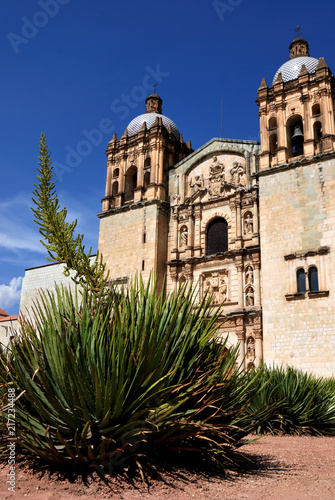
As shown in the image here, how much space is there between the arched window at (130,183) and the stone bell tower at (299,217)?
6.12m

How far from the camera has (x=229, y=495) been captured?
3561 mm

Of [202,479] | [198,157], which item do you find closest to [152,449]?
[202,479]

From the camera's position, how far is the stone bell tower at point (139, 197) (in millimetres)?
18547

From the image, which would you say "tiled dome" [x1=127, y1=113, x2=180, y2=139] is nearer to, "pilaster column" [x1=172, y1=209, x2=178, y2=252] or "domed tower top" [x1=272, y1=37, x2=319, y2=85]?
"pilaster column" [x1=172, y1=209, x2=178, y2=252]

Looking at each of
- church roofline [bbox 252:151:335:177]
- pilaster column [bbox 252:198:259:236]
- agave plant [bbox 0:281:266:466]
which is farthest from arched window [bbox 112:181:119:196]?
agave plant [bbox 0:281:266:466]

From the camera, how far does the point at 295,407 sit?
8.32 metres

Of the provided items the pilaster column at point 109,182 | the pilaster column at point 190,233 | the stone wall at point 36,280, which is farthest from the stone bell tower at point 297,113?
the stone wall at point 36,280

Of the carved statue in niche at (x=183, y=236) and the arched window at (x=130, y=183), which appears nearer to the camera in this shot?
the carved statue in niche at (x=183, y=236)

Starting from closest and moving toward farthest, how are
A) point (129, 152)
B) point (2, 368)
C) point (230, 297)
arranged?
point (2, 368) → point (230, 297) → point (129, 152)

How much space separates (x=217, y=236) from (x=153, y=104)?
26.7 ft

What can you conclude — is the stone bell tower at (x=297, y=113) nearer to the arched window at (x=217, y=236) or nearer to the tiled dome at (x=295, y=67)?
the tiled dome at (x=295, y=67)

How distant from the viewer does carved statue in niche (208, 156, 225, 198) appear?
60.0 ft

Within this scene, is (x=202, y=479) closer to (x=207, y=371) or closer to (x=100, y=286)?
(x=207, y=371)

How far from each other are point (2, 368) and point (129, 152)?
56.9ft
